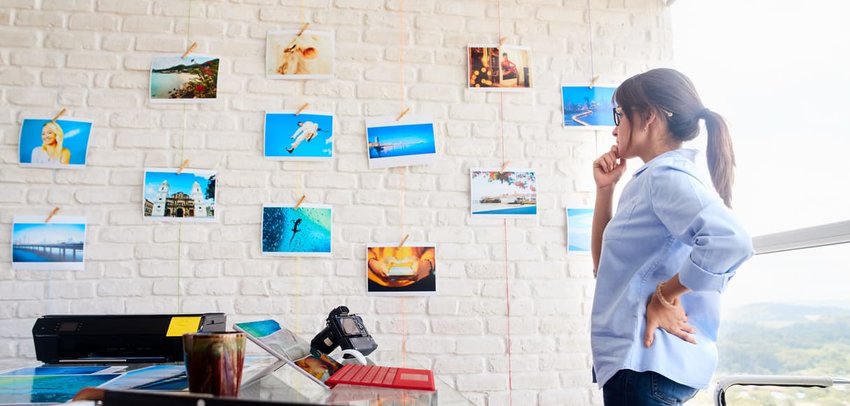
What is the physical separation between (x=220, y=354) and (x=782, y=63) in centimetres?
219

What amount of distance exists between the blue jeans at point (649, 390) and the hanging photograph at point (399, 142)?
54.3 inches

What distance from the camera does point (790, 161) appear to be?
2061mm

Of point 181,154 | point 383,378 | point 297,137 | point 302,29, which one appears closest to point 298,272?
point 297,137

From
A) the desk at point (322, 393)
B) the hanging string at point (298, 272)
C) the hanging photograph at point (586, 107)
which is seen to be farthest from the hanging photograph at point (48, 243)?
the hanging photograph at point (586, 107)

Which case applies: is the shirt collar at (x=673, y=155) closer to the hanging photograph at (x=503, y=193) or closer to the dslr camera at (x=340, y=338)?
the dslr camera at (x=340, y=338)

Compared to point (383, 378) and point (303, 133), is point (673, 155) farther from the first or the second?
point (303, 133)

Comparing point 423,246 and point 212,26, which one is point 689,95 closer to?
point 423,246

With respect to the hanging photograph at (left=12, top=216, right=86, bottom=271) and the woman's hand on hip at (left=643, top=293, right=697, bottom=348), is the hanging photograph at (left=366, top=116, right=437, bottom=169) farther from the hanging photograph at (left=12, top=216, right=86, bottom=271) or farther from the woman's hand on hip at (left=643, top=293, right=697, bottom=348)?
the woman's hand on hip at (left=643, top=293, right=697, bottom=348)

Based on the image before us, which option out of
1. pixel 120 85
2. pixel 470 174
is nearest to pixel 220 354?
pixel 470 174

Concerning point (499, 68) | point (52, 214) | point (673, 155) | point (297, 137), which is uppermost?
point (499, 68)

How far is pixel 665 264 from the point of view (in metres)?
1.37

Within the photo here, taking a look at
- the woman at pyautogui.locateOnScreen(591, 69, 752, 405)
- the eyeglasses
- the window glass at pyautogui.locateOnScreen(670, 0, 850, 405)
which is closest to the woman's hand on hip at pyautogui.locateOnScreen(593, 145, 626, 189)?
the eyeglasses

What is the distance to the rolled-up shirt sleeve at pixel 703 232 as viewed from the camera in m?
1.21

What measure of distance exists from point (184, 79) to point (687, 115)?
1.95 metres
